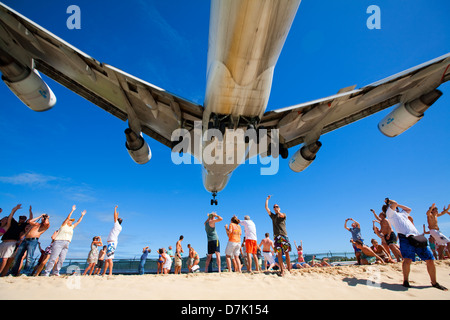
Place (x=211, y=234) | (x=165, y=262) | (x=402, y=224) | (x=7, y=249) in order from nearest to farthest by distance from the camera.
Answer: (x=402, y=224)
(x=7, y=249)
(x=211, y=234)
(x=165, y=262)

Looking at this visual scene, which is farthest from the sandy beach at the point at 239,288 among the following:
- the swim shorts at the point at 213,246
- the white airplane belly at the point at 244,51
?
the white airplane belly at the point at 244,51

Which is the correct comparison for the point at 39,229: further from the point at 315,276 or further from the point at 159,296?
the point at 315,276

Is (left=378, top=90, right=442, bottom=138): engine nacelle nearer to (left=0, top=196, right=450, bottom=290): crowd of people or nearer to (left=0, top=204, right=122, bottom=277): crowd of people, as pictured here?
(left=0, top=196, right=450, bottom=290): crowd of people

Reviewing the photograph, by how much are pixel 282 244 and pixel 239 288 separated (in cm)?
191

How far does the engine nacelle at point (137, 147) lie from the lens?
24.8ft

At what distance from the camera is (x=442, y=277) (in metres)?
5.56

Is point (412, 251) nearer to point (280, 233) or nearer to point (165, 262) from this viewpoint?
point (280, 233)

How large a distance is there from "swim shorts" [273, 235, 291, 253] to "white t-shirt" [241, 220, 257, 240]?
1128 millimetres

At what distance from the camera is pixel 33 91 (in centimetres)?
585

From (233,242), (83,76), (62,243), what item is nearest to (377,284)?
(233,242)

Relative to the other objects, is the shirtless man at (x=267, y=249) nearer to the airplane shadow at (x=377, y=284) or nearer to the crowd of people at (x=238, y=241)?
the crowd of people at (x=238, y=241)

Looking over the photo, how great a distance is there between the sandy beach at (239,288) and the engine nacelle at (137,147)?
4.38m

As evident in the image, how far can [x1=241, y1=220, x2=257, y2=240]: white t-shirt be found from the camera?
6.81m
